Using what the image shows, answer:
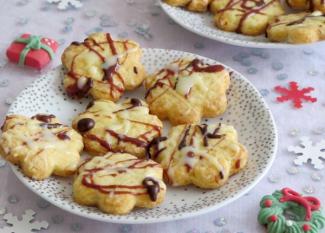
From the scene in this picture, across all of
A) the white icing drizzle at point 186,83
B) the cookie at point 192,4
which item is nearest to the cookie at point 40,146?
the white icing drizzle at point 186,83

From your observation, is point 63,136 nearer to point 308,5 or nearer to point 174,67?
point 174,67

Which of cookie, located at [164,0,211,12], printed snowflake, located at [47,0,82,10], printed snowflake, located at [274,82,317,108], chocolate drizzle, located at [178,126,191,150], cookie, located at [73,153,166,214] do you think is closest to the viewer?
cookie, located at [73,153,166,214]

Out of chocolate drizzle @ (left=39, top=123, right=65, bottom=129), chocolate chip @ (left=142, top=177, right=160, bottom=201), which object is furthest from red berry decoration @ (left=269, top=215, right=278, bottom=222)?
chocolate drizzle @ (left=39, top=123, right=65, bottom=129)

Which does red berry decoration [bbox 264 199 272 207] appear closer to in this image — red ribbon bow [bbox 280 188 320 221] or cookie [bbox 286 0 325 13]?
red ribbon bow [bbox 280 188 320 221]

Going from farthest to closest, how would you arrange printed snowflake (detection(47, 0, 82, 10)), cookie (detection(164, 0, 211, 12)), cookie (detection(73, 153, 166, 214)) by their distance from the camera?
printed snowflake (detection(47, 0, 82, 10)), cookie (detection(164, 0, 211, 12)), cookie (detection(73, 153, 166, 214))

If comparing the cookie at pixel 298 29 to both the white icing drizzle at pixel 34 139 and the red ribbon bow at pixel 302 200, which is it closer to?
the red ribbon bow at pixel 302 200

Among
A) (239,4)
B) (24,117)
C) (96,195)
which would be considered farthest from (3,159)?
(239,4)
